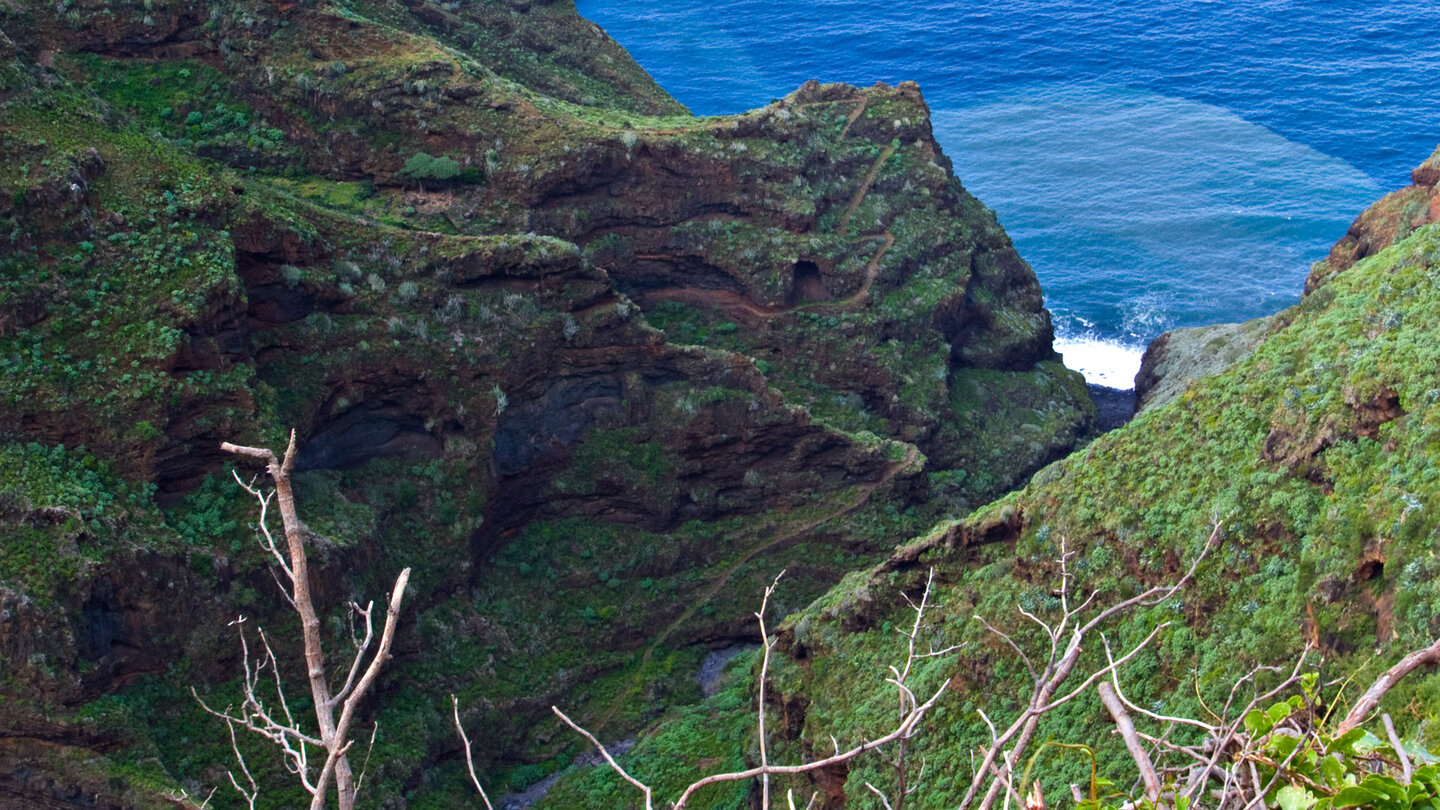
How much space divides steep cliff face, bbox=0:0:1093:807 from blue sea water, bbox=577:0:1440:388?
19.8m

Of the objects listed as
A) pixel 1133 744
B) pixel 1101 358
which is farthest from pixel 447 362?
pixel 1101 358

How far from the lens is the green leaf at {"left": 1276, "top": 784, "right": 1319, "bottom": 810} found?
7418 millimetres

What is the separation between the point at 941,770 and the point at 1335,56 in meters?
89.7

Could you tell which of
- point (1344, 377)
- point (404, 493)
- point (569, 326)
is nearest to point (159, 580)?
point (404, 493)

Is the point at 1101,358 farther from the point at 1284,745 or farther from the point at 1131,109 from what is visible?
the point at 1284,745

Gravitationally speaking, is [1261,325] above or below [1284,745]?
above

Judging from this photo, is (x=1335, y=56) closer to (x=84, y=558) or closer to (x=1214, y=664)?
(x=1214, y=664)

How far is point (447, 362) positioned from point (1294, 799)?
3560cm

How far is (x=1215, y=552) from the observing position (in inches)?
977

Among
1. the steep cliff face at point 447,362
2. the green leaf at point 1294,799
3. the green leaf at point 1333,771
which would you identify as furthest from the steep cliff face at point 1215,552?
the steep cliff face at point 447,362

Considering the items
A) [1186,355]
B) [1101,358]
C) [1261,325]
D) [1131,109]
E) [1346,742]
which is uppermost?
[1131,109]

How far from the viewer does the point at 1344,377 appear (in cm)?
2555

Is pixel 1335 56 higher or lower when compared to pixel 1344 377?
higher

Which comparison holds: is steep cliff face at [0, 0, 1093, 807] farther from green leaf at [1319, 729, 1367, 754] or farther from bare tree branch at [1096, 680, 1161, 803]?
green leaf at [1319, 729, 1367, 754]
